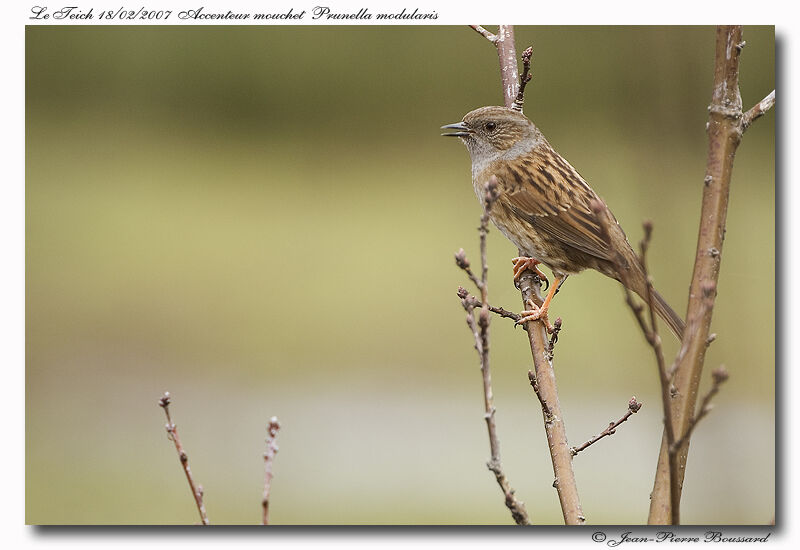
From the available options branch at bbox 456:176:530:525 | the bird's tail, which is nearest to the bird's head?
the bird's tail

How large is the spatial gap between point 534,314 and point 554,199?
745 mm

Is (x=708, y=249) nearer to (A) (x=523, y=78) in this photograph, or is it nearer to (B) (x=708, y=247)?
(B) (x=708, y=247)

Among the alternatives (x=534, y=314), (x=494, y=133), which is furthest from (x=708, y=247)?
(x=494, y=133)

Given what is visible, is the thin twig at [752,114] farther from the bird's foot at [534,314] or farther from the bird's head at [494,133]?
the bird's head at [494,133]

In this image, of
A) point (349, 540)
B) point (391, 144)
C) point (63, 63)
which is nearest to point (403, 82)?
point (391, 144)

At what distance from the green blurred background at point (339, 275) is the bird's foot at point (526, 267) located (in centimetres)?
26

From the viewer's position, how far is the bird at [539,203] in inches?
115

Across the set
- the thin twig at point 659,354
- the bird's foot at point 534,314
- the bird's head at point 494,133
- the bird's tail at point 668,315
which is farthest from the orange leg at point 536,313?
the thin twig at point 659,354

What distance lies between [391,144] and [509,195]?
0.72m

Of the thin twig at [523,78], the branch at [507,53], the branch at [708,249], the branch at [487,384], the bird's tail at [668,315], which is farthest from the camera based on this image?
the branch at [507,53]

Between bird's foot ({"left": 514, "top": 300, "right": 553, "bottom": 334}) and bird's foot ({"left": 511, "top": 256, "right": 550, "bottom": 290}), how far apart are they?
31 cm

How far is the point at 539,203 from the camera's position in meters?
3.13

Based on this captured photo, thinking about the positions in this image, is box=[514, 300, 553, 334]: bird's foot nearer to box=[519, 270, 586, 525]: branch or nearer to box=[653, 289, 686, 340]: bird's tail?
box=[519, 270, 586, 525]: branch
